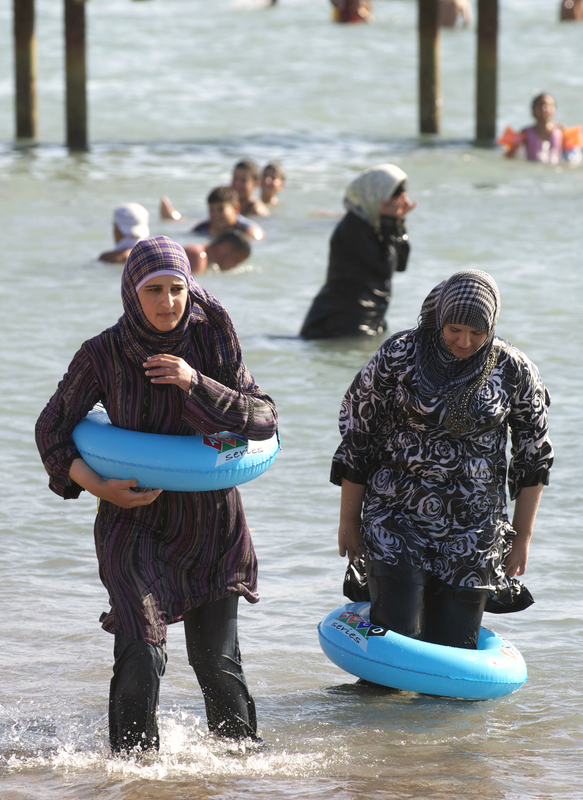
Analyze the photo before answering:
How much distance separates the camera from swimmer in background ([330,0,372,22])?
34.4m

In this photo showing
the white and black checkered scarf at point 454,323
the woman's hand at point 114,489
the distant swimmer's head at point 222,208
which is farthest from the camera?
the distant swimmer's head at point 222,208

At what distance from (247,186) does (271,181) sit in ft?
2.67

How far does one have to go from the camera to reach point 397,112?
77.3 feet

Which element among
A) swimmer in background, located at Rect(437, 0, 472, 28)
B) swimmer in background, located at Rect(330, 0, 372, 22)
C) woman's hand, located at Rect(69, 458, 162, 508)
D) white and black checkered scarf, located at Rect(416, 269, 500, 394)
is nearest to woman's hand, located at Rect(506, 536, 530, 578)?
Answer: white and black checkered scarf, located at Rect(416, 269, 500, 394)

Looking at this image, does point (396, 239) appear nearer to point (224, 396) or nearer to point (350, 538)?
point (350, 538)

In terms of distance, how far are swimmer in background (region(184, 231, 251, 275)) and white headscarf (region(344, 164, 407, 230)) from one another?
350 centimetres

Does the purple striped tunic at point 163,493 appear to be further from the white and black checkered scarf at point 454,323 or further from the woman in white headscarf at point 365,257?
the woman in white headscarf at point 365,257

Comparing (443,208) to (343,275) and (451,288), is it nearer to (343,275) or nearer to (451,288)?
(343,275)

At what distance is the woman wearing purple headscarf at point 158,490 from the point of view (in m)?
3.23

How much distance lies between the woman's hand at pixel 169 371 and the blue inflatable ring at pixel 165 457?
0.21 metres

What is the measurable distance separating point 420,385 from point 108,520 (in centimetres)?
105

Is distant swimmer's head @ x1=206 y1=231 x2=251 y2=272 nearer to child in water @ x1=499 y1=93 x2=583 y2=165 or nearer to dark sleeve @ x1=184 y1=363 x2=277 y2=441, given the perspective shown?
child in water @ x1=499 y1=93 x2=583 y2=165

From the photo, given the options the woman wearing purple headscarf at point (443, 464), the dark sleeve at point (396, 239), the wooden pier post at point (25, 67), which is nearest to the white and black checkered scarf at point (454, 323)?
the woman wearing purple headscarf at point (443, 464)

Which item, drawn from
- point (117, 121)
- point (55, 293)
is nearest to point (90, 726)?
point (55, 293)
